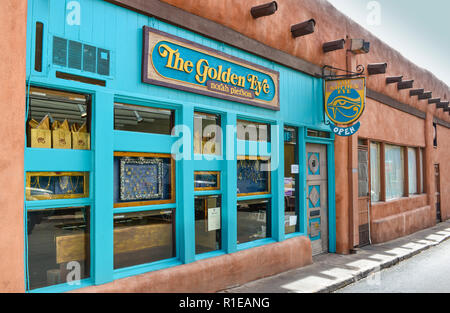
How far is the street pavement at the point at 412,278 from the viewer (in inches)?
247

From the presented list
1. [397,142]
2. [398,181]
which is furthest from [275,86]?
[398,181]

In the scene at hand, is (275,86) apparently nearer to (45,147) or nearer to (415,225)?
(45,147)

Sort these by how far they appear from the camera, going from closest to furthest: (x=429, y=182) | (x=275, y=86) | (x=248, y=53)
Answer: (x=248, y=53), (x=275, y=86), (x=429, y=182)

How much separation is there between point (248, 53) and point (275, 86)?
963mm

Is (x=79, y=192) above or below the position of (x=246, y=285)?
above

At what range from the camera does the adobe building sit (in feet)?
13.5

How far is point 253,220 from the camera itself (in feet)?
A: 23.3

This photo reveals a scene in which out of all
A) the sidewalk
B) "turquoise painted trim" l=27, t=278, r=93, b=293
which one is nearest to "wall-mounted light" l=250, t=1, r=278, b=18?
the sidewalk

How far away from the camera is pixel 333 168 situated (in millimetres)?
9156

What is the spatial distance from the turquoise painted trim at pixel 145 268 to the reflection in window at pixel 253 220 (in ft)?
5.42

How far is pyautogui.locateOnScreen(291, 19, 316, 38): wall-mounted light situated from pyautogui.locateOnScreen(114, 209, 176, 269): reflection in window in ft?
16.1

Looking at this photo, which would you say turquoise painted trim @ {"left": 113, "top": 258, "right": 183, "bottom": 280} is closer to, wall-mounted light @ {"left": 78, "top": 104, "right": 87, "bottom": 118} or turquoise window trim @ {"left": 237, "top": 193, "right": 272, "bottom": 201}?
turquoise window trim @ {"left": 237, "top": 193, "right": 272, "bottom": 201}

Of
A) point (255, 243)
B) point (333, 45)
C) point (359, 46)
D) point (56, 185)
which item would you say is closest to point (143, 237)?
point (56, 185)

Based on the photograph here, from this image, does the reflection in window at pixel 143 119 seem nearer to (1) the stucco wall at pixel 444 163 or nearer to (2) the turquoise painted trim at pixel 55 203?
(2) the turquoise painted trim at pixel 55 203
